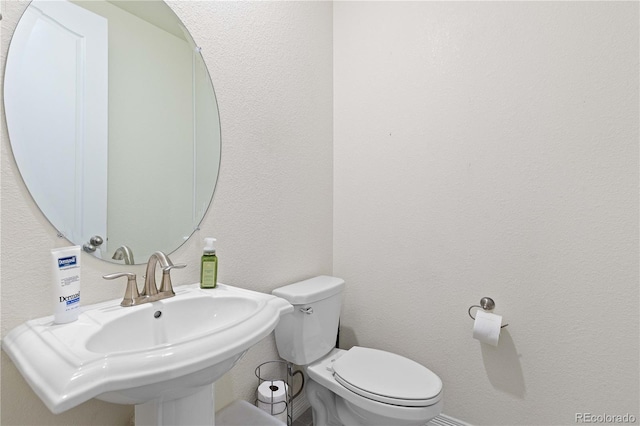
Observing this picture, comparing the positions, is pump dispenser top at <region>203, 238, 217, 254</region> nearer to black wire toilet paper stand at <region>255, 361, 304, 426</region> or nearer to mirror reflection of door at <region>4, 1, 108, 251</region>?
mirror reflection of door at <region>4, 1, 108, 251</region>

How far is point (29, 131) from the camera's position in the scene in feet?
2.50

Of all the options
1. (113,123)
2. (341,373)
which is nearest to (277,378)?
(341,373)

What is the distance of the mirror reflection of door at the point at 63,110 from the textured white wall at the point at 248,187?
0.03m

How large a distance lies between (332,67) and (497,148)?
990 millimetres

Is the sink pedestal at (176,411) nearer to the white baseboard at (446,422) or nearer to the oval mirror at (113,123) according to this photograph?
the oval mirror at (113,123)

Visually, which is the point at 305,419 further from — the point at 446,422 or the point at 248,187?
the point at 248,187

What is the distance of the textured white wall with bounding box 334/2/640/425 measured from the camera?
1.16 m

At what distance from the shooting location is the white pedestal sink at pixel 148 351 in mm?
530

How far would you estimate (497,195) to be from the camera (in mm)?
1363


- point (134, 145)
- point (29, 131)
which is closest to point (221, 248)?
point (134, 145)

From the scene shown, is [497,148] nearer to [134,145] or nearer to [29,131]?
[134,145]
